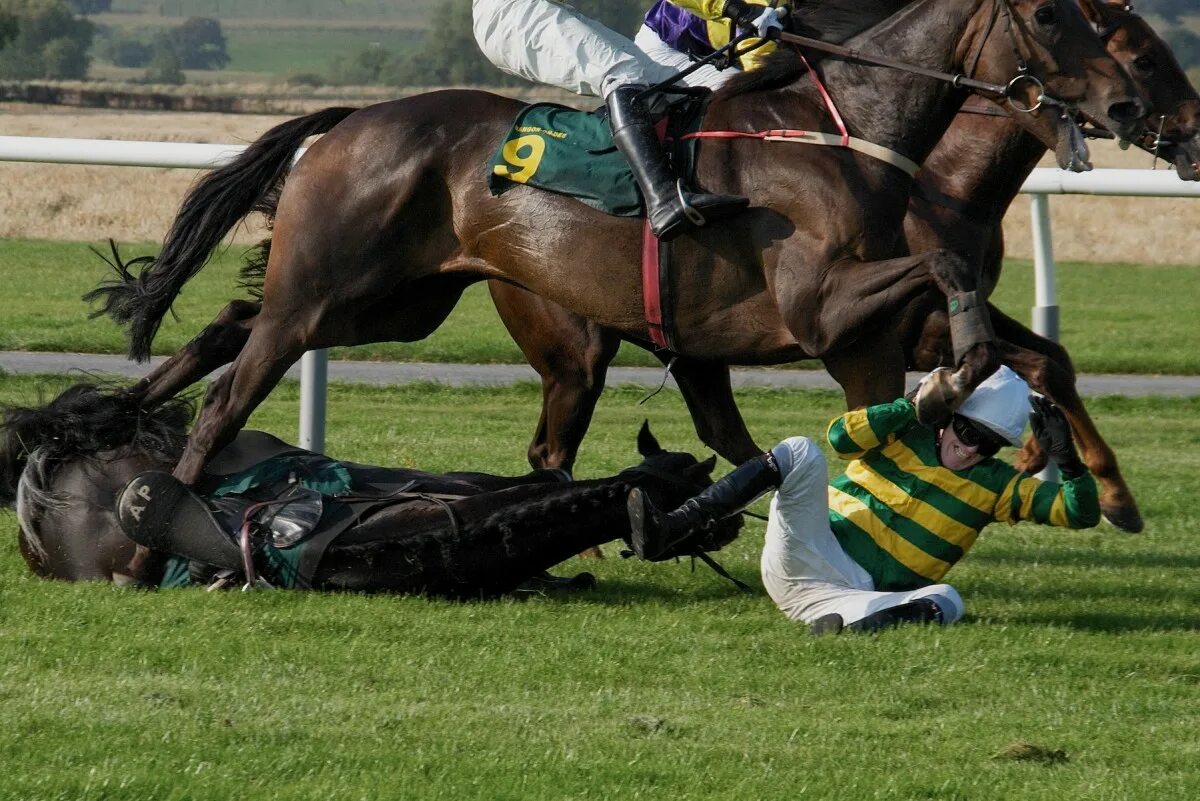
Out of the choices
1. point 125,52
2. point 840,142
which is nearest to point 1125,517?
point 840,142

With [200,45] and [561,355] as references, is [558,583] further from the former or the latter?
[200,45]

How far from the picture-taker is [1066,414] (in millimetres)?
5941

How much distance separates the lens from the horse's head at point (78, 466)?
5.46 metres

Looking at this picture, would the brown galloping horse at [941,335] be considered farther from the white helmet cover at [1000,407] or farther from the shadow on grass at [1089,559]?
the white helmet cover at [1000,407]

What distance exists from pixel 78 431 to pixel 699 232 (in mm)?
2176

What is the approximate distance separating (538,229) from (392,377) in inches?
233

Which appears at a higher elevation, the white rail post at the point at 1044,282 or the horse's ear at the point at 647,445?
the white rail post at the point at 1044,282

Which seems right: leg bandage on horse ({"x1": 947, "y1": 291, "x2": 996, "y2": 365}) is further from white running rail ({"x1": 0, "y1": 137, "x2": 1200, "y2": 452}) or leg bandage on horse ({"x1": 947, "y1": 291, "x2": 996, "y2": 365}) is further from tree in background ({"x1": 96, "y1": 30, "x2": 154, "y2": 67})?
tree in background ({"x1": 96, "y1": 30, "x2": 154, "y2": 67})

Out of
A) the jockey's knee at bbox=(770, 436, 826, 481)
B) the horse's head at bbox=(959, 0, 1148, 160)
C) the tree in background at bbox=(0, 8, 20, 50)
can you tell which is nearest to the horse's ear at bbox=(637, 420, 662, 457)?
the jockey's knee at bbox=(770, 436, 826, 481)

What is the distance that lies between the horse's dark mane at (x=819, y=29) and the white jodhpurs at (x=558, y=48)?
430 mm

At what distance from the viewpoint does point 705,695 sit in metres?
4.23

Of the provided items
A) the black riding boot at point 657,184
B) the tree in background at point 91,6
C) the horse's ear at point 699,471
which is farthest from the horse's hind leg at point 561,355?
the tree in background at point 91,6

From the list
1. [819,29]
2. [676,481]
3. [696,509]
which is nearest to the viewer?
[696,509]

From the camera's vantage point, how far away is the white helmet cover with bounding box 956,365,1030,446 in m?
4.88
